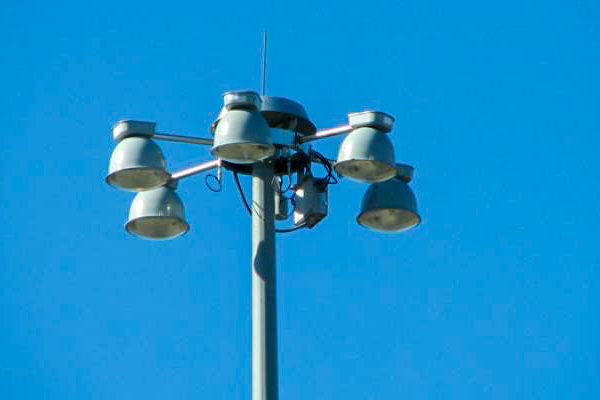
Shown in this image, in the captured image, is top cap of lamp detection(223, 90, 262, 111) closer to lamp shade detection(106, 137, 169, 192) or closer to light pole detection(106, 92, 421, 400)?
light pole detection(106, 92, 421, 400)

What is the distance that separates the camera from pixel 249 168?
13.7m

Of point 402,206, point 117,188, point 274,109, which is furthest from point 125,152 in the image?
point 402,206

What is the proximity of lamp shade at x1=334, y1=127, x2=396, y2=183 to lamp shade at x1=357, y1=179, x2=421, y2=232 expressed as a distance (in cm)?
47

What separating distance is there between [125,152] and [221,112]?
2.43ft

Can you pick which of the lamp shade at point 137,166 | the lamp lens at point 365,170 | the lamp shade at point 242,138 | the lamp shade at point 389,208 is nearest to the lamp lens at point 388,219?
the lamp shade at point 389,208

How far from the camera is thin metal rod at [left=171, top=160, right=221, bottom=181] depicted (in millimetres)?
13344

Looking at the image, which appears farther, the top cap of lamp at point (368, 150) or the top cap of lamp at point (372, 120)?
the top cap of lamp at point (372, 120)

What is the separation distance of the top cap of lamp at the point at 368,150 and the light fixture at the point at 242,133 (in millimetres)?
552

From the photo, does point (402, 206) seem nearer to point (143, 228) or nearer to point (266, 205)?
point (266, 205)

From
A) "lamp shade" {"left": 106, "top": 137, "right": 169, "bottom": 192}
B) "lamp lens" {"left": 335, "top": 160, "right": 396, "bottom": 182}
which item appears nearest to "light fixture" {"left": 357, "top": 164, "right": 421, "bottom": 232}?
"lamp lens" {"left": 335, "top": 160, "right": 396, "bottom": 182}

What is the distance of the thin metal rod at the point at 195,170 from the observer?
43.8 ft

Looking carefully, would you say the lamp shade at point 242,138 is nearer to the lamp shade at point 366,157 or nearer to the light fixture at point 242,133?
the light fixture at point 242,133

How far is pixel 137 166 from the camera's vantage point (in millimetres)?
13227

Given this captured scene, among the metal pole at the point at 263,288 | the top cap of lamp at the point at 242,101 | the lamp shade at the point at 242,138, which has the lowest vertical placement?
the metal pole at the point at 263,288
